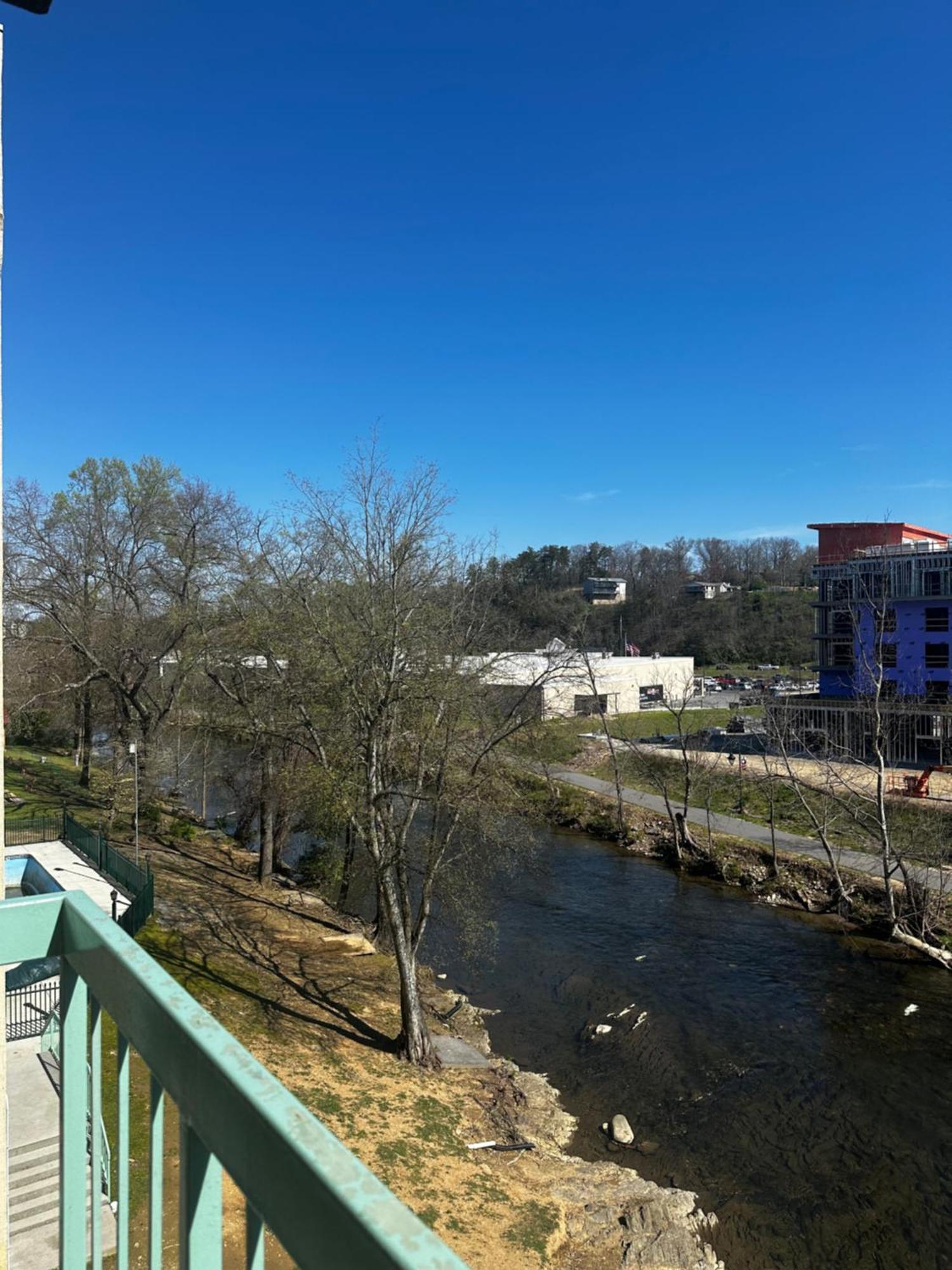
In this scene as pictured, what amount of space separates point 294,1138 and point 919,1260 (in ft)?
37.9

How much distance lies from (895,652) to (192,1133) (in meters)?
37.7

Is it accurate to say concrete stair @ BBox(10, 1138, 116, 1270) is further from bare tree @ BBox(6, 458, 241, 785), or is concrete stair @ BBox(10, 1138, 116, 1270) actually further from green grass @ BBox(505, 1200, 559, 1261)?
bare tree @ BBox(6, 458, 241, 785)

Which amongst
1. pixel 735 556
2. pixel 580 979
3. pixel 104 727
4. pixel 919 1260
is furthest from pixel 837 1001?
pixel 735 556

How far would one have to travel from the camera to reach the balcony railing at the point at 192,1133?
0.75 m

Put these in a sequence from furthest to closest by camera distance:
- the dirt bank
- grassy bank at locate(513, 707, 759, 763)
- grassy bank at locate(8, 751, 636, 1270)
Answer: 1. grassy bank at locate(513, 707, 759, 763)
2. the dirt bank
3. grassy bank at locate(8, 751, 636, 1270)

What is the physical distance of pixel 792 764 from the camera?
31.5 metres

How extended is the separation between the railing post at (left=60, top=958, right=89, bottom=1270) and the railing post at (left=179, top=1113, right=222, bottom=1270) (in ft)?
1.97

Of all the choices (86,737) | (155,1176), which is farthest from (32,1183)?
(86,737)

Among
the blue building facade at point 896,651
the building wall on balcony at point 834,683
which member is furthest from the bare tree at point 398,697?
the building wall on balcony at point 834,683

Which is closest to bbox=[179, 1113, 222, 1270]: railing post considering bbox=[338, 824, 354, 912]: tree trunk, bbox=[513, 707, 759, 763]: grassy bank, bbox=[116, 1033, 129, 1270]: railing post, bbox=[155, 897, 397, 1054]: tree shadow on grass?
bbox=[116, 1033, 129, 1270]: railing post

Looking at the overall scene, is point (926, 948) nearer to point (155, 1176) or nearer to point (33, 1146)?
point (33, 1146)

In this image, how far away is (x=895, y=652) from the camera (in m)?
34.2

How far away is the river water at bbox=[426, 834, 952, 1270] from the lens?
9734 millimetres

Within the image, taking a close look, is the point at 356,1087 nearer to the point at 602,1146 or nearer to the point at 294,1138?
the point at 602,1146
